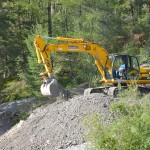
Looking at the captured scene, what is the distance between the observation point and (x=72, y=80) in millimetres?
28266

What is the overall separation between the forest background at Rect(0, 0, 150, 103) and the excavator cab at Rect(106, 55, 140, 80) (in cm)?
567

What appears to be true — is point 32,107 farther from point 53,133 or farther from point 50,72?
point 53,133

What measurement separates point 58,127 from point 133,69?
19.7ft

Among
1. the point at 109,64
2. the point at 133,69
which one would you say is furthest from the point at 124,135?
the point at 109,64

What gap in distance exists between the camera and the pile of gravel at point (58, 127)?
43.2 feet

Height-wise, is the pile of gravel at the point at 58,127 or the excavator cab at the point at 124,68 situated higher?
the excavator cab at the point at 124,68

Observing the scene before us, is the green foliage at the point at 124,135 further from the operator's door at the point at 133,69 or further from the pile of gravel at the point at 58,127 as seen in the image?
the operator's door at the point at 133,69

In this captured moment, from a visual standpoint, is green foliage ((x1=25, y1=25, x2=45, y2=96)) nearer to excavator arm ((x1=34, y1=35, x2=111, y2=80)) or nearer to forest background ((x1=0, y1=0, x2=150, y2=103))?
forest background ((x1=0, y1=0, x2=150, y2=103))

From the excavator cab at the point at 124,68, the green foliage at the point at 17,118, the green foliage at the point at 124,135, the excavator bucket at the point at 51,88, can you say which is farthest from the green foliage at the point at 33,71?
the green foliage at the point at 124,135

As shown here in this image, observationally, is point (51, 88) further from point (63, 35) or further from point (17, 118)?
point (63, 35)

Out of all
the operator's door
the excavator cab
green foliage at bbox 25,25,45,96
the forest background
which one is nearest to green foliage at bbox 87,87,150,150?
the excavator cab

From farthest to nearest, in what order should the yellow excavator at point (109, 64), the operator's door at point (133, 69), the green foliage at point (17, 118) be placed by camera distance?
the green foliage at point (17, 118)
the operator's door at point (133, 69)
the yellow excavator at point (109, 64)

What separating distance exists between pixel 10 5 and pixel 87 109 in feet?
67.9

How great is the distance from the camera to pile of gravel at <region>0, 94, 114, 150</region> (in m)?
13.2
